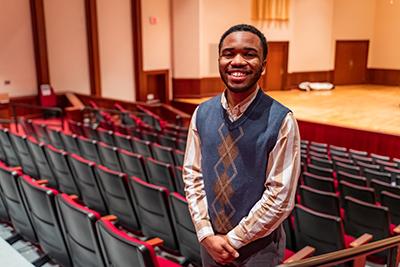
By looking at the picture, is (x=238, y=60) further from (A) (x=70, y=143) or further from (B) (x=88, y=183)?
(A) (x=70, y=143)

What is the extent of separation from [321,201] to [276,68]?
6663 mm

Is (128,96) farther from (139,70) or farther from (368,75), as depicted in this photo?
(368,75)

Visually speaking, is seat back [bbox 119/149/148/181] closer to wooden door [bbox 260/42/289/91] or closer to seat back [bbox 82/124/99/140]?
seat back [bbox 82/124/99/140]

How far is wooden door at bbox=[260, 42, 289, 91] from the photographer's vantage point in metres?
8.19

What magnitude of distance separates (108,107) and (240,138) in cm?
467

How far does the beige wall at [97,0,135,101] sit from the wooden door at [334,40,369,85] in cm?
495

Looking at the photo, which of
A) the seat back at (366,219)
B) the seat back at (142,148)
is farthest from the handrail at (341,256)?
the seat back at (142,148)

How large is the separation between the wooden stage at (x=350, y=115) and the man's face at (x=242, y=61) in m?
3.99

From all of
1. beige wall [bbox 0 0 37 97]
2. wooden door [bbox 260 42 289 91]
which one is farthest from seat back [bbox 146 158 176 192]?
wooden door [bbox 260 42 289 91]

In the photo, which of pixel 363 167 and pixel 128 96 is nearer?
pixel 363 167

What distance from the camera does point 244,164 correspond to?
92 centimetres

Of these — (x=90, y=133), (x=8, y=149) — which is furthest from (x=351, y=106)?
(x=8, y=149)

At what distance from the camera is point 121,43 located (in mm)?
6477

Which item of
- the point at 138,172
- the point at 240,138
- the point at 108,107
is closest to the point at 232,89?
the point at 240,138
